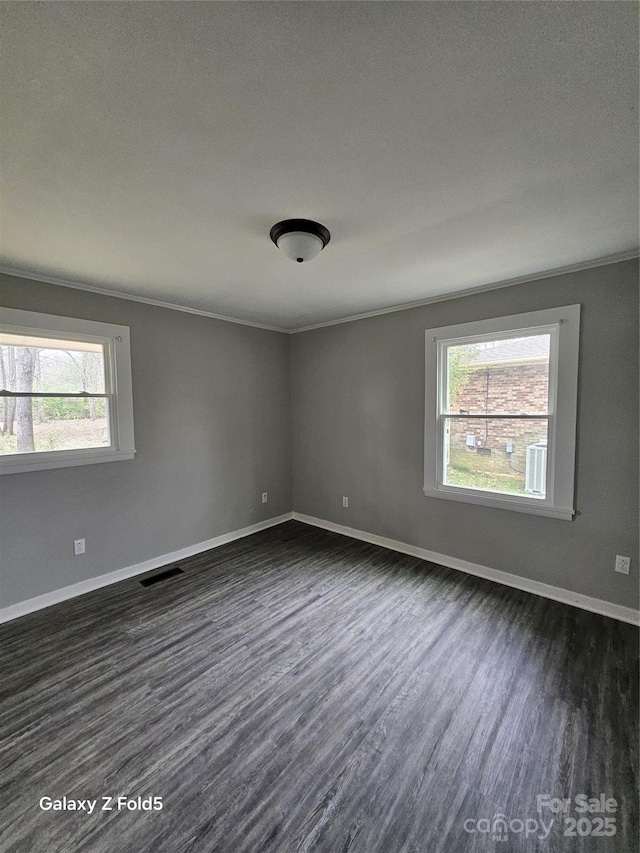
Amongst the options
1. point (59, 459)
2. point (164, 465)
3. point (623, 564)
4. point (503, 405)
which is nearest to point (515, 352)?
point (503, 405)

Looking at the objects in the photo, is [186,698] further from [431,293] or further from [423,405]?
[431,293]

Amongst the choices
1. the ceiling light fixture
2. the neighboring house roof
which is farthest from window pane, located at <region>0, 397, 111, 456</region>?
the neighboring house roof

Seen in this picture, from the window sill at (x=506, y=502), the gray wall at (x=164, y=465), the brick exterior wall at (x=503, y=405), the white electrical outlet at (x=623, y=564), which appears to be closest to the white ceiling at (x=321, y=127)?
the brick exterior wall at (x=503, y=405)

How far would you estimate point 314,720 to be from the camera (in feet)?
5.56

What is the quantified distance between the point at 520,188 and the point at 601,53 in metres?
0.62

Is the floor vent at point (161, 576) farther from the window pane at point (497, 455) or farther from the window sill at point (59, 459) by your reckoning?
the window pane at point (497, 455)

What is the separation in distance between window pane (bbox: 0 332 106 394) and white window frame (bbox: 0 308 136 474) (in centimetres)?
6

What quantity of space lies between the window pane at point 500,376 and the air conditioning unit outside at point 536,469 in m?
0.29

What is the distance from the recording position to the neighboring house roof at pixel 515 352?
275cm

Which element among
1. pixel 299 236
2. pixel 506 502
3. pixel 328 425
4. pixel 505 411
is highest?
pixel 299 236

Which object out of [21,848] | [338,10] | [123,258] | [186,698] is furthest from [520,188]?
[21,848]

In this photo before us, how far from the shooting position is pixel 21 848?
1.20 meters

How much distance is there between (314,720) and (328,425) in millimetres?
2902

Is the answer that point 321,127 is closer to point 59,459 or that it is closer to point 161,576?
point 59,459
